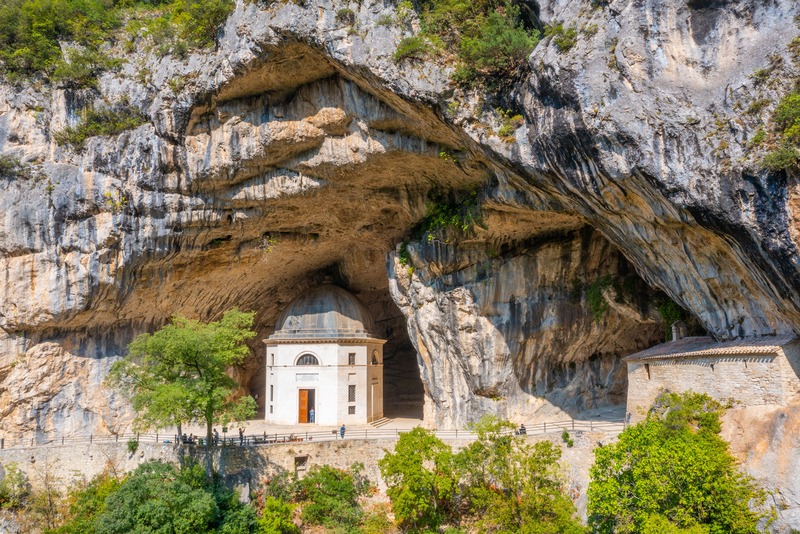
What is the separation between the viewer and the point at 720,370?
18.2 m

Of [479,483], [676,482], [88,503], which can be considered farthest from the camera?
[88,503]

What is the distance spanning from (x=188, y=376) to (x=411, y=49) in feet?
44.9

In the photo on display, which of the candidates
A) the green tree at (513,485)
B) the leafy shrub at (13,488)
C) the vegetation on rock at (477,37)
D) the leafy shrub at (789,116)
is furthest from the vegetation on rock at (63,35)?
the leafy shrub at (789,116)

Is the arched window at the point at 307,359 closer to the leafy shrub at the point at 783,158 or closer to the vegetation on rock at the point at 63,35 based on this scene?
the vegetation on rock at the point at 63,35

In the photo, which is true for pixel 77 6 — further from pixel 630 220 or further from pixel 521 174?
pixel 630 220

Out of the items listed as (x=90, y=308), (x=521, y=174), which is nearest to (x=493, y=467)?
(x=521, y=174)

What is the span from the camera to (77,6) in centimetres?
2872

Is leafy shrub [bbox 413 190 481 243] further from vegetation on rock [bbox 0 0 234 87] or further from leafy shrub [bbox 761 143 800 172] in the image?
vegetation on rock [bbox 0 0 234 87]

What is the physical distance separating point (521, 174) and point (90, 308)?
760 inches

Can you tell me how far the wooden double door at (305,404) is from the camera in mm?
30953

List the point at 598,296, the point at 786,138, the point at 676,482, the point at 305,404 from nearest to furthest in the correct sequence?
the point at 786,138 < the point at 676,482 < the point at 598,296 < the point at 305,404

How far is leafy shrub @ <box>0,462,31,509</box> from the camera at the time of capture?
76.7 ft

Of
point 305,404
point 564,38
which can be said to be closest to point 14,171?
point 305,404

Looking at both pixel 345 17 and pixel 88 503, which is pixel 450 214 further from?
pixel 88 503
